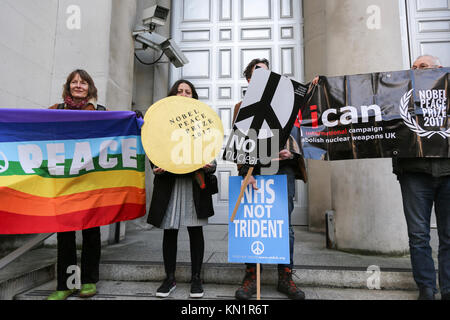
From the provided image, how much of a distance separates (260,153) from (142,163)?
4.05 feet

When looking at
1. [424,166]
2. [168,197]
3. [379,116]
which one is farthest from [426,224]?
[168,197]

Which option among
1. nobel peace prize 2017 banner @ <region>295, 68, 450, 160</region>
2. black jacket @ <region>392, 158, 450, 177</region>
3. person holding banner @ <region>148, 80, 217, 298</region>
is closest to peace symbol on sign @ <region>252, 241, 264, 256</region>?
person holding banner @ <region>148, 80, 217, 298</region>

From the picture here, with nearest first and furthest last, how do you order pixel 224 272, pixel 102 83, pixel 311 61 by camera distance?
pixel 224 272, pixel 102 83, pixel 311 61

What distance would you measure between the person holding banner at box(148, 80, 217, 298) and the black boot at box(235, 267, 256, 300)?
1.04 ft

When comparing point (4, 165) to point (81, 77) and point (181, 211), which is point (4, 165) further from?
point (181, 211)

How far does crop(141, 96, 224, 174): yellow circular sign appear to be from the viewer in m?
2.16

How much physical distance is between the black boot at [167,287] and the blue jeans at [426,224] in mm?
1990

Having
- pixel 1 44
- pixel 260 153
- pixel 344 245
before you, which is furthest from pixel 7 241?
pixel 344 245

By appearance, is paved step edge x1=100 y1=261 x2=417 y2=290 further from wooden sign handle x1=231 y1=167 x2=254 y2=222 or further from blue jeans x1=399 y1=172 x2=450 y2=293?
wooden sign handle x1=231 y1=167 x2=254 y2=222

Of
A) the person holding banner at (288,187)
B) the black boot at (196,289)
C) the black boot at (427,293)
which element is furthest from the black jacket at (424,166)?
the black boot at (196,289)

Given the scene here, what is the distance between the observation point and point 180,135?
7.18 ft
